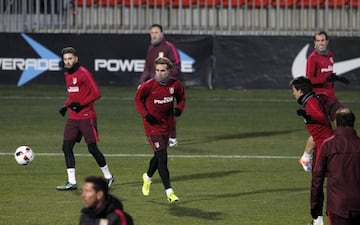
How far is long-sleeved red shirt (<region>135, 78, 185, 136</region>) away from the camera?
14.6 m

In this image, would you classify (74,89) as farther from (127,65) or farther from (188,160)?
(127,65)

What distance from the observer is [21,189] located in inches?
616

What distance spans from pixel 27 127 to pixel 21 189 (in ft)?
22.9

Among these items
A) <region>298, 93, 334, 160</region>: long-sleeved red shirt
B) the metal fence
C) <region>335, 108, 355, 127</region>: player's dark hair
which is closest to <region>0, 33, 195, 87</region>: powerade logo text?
the metal fence

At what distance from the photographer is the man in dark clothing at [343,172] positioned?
9992 millimetres

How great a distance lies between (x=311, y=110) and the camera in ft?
43.3

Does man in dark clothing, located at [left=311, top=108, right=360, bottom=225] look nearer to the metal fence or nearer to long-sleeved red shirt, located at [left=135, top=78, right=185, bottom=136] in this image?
long-sleeved red shirt, located at [left=135, top=78, right=185, bottom=136]

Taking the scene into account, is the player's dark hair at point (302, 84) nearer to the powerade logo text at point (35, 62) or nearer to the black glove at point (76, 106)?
the black glove at point (76, 106)

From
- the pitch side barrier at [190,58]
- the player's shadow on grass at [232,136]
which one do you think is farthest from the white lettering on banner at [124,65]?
the player's shadow on grass at [232,136]

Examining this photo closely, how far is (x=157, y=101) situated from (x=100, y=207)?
256 inches

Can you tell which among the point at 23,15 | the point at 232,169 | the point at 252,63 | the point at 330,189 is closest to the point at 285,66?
the point at 252,63

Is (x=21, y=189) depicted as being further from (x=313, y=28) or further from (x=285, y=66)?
(x=313, y=28)

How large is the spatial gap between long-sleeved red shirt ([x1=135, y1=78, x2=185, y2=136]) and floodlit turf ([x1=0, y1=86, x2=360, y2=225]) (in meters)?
1.06

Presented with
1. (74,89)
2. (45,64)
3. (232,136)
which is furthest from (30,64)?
(74,89)
